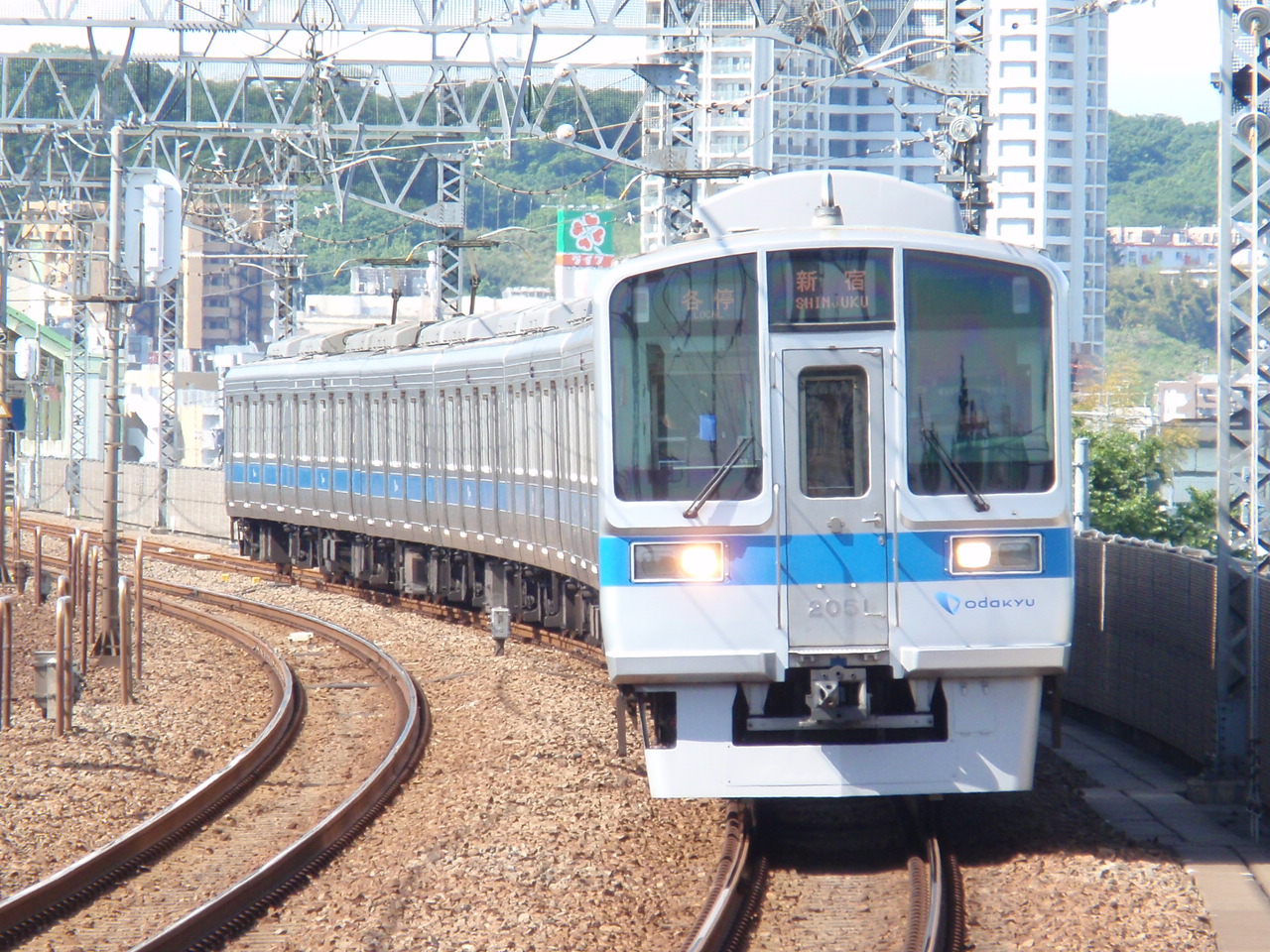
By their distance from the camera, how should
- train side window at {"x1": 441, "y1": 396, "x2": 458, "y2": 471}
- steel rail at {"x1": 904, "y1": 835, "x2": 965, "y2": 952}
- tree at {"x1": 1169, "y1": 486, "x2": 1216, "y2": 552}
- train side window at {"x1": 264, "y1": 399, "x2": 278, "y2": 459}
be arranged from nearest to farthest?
steel rail at {"x1": 904, "y1": 835, "x2": 965, "y2": 952}, train side window at {"x1": 441, "y1": 396, "x2": 458, "y2": 471}, train side window at {"x1": 264, "y1": 399, "x2": 278, "y2": 459}, tree at {"x1": 1169, "y1": 486, "x2": 1216, "y2": 552}

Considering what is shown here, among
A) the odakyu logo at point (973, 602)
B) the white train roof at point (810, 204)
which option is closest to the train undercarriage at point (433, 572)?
the white train roof at point (810, 204)

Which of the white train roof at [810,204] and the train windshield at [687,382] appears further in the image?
the white train roof at [810,204]

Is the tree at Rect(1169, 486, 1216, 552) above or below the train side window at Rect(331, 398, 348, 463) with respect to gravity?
below

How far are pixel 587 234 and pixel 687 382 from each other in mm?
39247

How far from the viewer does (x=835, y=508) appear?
7.46 m

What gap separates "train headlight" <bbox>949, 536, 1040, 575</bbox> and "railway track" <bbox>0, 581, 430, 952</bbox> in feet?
10.3

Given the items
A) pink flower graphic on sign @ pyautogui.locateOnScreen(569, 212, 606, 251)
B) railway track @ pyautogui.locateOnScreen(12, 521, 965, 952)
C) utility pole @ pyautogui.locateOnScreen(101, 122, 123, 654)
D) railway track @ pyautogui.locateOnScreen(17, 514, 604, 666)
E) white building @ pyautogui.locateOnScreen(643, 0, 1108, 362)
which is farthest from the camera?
white building @ pyautogui.locateOnScreen(643, 0, 1108, 362)

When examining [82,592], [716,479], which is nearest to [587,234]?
[82,592]

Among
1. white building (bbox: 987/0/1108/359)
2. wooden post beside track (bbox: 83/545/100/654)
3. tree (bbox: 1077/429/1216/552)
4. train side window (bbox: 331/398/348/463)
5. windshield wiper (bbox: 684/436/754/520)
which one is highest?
white building (bbox: 987/0/1108/359)

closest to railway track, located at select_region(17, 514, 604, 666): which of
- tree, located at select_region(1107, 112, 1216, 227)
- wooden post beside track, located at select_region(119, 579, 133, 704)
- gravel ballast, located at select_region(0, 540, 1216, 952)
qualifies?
gravel ballast, located at select_region(0, 540, 1216, 952)

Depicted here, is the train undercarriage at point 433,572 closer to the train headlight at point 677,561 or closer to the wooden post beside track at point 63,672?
the wooden post beside track at point 63,672

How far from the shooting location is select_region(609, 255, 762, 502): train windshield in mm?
7480

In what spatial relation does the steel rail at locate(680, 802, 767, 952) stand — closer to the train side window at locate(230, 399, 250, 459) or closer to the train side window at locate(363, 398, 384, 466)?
the train side window at locate(363, 398, 384, 466)

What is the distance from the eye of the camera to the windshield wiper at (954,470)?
24.4ft
